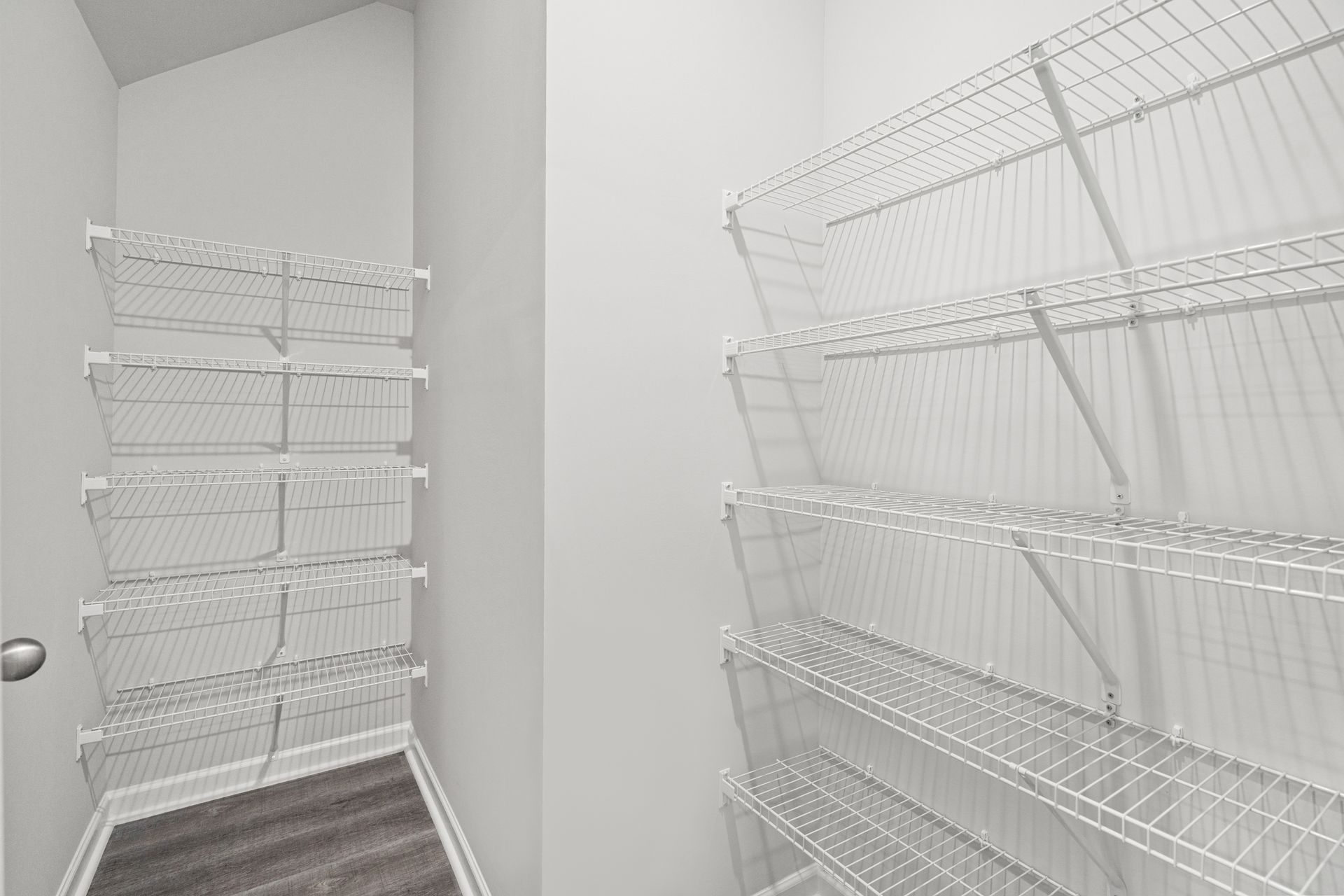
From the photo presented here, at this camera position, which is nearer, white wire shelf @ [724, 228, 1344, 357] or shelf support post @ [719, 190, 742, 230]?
white wire shelf @ [724, 228, 1344, 357]

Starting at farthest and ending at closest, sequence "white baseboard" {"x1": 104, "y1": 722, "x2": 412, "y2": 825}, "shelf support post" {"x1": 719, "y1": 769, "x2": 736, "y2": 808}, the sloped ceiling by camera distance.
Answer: "white baseboard" {"x1": 104, "y1": 722, "x2": 412, "y2": 825}
the sloped ceiling
"shelf support post" {"x1": 719, "y1": 769, "x2": 736, "y2": 808}

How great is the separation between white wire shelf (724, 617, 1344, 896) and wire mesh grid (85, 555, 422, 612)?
144 cm

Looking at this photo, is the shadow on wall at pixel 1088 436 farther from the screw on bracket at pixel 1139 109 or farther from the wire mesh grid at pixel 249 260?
the wire mesh grid at pixel 249 260

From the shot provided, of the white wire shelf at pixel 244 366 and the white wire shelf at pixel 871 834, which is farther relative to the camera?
the white wire shelf at pixel 244 366

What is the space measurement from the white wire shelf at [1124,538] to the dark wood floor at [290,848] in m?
1.43

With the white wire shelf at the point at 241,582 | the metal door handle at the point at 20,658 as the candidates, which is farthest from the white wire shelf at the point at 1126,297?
the white wire shelf at the point at 241,582

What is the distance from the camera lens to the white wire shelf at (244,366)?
70.7 inches

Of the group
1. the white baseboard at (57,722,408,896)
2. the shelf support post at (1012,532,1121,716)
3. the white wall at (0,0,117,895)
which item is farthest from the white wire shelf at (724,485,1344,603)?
the white wall at (0,0,117,895)

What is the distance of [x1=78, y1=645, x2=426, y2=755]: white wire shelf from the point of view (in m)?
1.85

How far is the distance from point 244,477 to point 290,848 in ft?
3.76

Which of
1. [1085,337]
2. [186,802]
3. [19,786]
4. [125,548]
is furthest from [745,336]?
[186,802]

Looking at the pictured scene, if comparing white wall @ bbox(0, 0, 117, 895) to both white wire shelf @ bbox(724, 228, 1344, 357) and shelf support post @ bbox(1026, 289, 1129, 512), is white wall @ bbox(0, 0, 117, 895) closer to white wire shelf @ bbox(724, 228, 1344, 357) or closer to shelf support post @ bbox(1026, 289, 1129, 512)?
white wire shelf @ bbox(724, 228, 1344, 357)

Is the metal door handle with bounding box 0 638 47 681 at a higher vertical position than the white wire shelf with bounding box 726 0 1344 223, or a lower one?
lower

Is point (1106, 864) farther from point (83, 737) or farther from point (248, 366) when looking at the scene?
point (248, 366)
